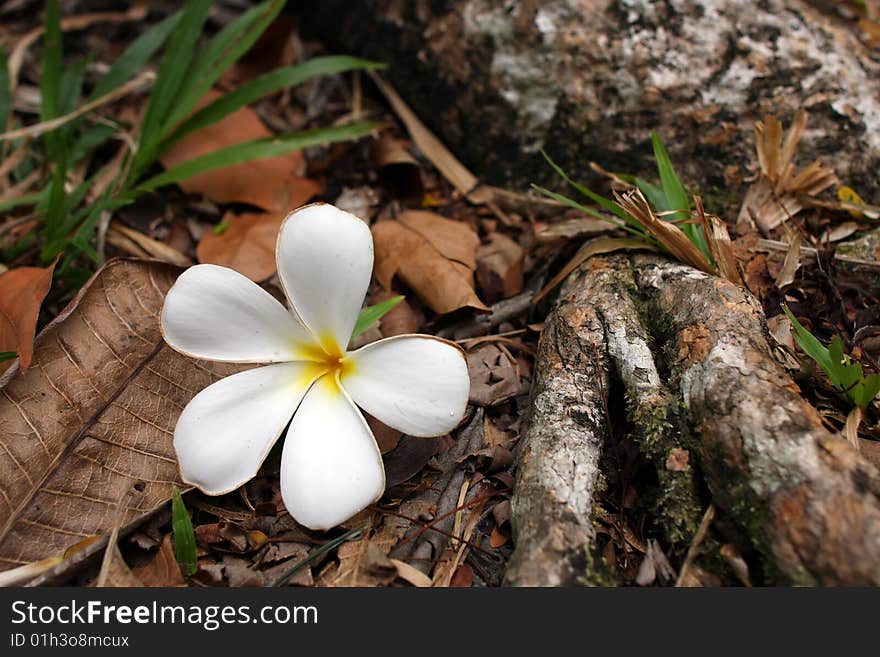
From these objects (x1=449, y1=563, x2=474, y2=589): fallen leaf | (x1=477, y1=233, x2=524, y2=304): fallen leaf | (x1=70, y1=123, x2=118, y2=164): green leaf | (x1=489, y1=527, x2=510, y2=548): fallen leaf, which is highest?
(x1=477, y1=233, x2=524, y2=304): fallen leaf

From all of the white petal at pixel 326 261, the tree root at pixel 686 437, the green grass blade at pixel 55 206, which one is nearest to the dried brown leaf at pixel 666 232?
the tree root at pixel 686 437

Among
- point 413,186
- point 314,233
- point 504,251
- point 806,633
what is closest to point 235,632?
point 314,233

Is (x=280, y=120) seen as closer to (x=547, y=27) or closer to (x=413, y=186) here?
(x=413, y=186)

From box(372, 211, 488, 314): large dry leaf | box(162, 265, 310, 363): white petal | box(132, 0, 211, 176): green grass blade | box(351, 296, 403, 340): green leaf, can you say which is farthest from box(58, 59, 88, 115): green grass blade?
box(351, 296, 403, 340): green leaf

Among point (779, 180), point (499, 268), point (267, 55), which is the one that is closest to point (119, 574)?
point (499, 268)

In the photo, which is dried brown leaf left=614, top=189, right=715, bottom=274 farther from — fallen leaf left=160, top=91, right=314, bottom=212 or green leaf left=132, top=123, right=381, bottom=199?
fallen leaf left=160, top=91, right=314, bottom=212

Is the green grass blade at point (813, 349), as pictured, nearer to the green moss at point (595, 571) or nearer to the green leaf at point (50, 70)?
the green moss at point (595, 571)
